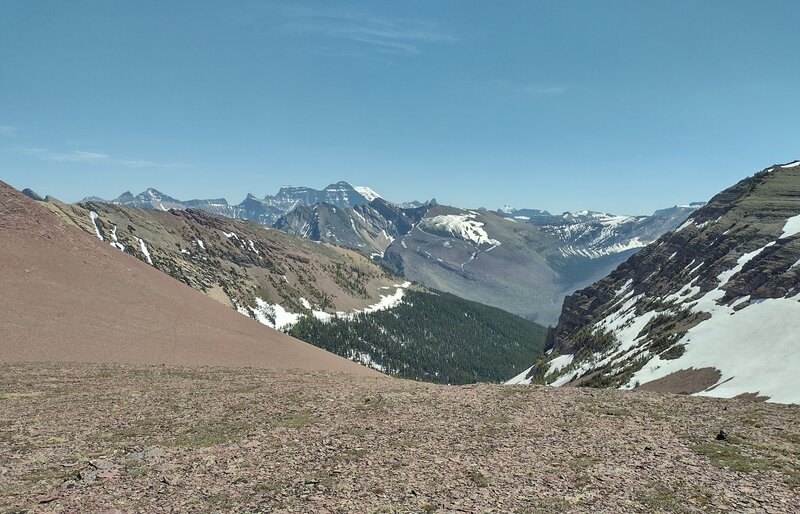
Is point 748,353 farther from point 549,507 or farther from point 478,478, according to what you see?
point 549,507

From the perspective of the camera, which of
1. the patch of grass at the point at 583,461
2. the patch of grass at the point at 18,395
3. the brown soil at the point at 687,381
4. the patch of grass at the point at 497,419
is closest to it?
the patch of grass at the point at 583,461

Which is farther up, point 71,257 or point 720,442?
point 71,257

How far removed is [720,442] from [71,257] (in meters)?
86.1

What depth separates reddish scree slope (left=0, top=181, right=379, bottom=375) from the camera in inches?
2295

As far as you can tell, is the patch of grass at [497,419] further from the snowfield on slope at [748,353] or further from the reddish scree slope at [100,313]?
the reddish scree slope at [100,313]

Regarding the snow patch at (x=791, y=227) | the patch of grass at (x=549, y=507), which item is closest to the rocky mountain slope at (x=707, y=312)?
the snow patch at (x=791, y=227)

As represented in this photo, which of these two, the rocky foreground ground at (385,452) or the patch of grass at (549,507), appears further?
the rocky foreground ground at (385,452)

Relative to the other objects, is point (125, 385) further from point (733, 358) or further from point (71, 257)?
point (733, 358)

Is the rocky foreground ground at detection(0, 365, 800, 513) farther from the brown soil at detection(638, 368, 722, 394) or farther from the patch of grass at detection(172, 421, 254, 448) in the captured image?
the brown soil at detection(638, 368, 722, 394)

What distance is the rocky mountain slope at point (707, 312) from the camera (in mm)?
59469

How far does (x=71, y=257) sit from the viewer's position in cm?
7456

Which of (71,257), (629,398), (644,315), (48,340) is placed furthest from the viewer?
(644,315)

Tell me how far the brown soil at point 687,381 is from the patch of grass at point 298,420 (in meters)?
49.2

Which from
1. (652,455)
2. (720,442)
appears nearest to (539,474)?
(652,455)
